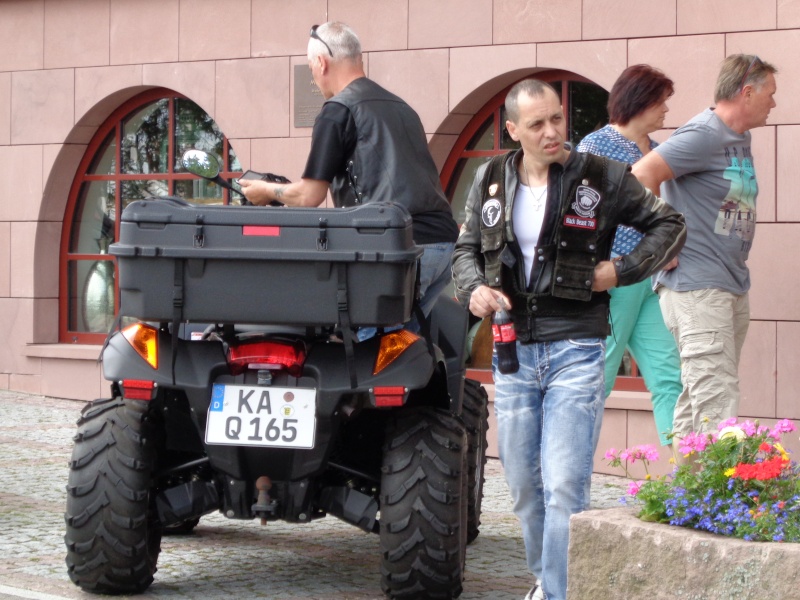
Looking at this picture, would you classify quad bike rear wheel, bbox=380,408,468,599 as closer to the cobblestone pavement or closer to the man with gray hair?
the cobblestone pavement

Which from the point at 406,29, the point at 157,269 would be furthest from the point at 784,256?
the point at 157,269

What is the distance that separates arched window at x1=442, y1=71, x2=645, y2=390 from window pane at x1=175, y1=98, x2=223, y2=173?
2.16 m

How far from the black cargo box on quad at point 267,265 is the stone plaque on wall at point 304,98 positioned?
546cm

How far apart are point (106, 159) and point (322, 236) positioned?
24.9 ft

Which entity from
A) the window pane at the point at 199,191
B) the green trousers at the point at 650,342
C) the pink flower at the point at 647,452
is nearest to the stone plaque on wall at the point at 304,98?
the window pane at the point at 199,191

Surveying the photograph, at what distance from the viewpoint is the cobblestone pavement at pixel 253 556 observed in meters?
5.43

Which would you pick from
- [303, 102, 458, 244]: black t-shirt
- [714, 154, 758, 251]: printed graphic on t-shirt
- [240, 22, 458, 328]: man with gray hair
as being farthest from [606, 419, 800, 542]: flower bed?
[714, 154, 758, 251]: printed graphic on t-shirt

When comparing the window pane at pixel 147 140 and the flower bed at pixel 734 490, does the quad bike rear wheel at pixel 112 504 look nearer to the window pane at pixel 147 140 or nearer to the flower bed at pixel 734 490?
the flower bed at pixel 734 490

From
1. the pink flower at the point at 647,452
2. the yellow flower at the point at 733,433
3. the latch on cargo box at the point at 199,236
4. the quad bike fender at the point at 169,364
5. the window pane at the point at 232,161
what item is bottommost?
the pink flower at the point at 647,452

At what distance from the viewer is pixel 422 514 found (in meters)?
4.96

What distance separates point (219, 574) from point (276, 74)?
5.49 meters

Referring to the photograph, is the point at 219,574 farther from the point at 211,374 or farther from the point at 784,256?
the point at 784,256

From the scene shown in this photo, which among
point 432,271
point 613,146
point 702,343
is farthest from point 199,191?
point 702,343

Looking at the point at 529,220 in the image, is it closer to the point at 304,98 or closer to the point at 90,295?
the point at 304,98
